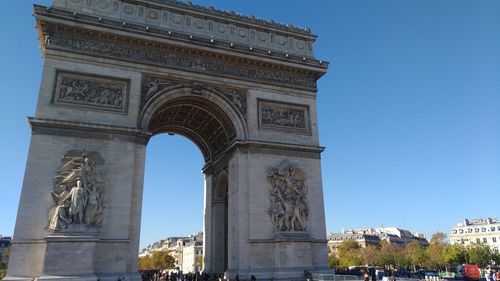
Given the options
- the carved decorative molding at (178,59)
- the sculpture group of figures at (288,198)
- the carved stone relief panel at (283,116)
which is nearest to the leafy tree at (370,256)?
the carved stone relief panel at (283,116)

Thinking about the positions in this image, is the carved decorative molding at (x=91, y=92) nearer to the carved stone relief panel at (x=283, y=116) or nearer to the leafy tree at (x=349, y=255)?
the carved stone relief panel at (x=283, y=116)

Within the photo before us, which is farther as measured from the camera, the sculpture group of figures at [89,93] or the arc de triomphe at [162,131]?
the sculpture group of figures at [89,93]

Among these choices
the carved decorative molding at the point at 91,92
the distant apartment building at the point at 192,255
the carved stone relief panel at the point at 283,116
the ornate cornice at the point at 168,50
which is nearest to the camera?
the carved decorative molding at the point at 91,92

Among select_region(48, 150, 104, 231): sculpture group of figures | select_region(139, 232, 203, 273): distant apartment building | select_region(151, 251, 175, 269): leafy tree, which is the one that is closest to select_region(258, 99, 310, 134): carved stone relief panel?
select_region(48, 150, 104, 231): sculpture group of figures

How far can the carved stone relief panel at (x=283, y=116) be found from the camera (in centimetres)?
2089

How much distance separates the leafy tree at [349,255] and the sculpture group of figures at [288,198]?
2159 inches

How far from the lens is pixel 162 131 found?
24094mm

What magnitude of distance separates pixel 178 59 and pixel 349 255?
63414 mm

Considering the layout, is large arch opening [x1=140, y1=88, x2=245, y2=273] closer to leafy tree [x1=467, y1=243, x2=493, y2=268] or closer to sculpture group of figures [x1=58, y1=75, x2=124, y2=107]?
sculpture group of figures [x1=58, y1=75, x2=124, y2=107]

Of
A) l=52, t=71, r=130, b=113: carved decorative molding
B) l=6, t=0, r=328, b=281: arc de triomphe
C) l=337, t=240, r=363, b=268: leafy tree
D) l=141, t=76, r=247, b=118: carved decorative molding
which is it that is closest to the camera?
l=6, t=0, r=328, b=281: arc de triomphe

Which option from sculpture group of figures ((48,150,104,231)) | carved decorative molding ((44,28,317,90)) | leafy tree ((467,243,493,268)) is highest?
carved decorative molding ((44,28,317,90))

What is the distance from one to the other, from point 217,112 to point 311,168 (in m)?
5.77

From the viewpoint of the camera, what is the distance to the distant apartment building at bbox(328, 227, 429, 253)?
93125 millimetres

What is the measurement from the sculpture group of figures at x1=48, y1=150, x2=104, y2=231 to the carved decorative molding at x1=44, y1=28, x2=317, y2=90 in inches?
199
